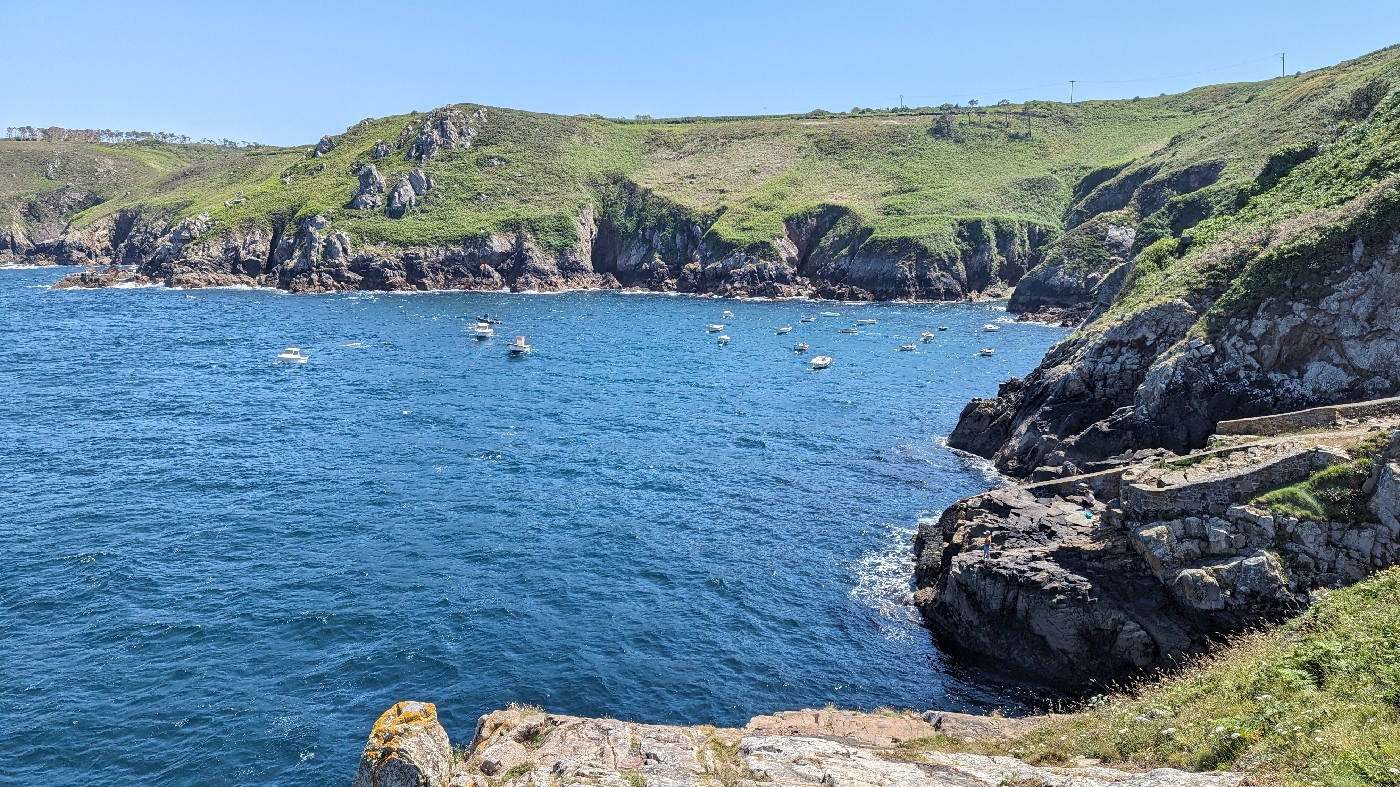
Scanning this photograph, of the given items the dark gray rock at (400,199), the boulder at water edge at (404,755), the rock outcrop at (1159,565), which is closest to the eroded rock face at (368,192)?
the dark gray rock at (400,199)

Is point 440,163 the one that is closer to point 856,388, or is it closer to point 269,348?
point 269,348

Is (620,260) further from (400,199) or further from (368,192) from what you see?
(368,192)

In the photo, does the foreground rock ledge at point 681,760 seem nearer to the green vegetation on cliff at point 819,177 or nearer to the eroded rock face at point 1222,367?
the eroded rock face at point 1222,367

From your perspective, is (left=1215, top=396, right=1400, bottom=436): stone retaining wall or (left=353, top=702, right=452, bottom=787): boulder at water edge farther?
(left=1215, top=396, right=1400, bottom=436): stone retaining wall

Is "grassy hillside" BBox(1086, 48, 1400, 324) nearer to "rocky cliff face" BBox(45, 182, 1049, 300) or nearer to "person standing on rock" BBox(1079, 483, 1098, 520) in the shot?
"person standing on rock" BBox(1079, 483, 1098, 520)

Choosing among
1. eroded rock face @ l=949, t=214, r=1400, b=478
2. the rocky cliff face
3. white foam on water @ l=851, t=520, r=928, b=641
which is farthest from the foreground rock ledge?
the rocky cliff face

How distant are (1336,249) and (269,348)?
89170mm

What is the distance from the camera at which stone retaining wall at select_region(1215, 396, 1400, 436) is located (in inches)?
1131

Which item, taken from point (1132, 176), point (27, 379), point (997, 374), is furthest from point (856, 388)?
point (1132, 176)

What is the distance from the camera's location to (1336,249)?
35938 mm

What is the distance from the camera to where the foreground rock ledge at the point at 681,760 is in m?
14.9

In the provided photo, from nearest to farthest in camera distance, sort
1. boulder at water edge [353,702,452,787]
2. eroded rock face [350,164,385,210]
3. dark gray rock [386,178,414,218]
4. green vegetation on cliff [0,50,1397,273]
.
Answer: boulder at water edge [353,702,452,787], green vegetation on cliff [0,50,1397,273], eroded rock face [350,164,385,210], dark gray rock [386,178,414,218]

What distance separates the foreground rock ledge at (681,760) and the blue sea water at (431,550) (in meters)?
5.28

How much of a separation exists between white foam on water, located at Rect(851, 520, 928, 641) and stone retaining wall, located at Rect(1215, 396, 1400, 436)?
1442cm
